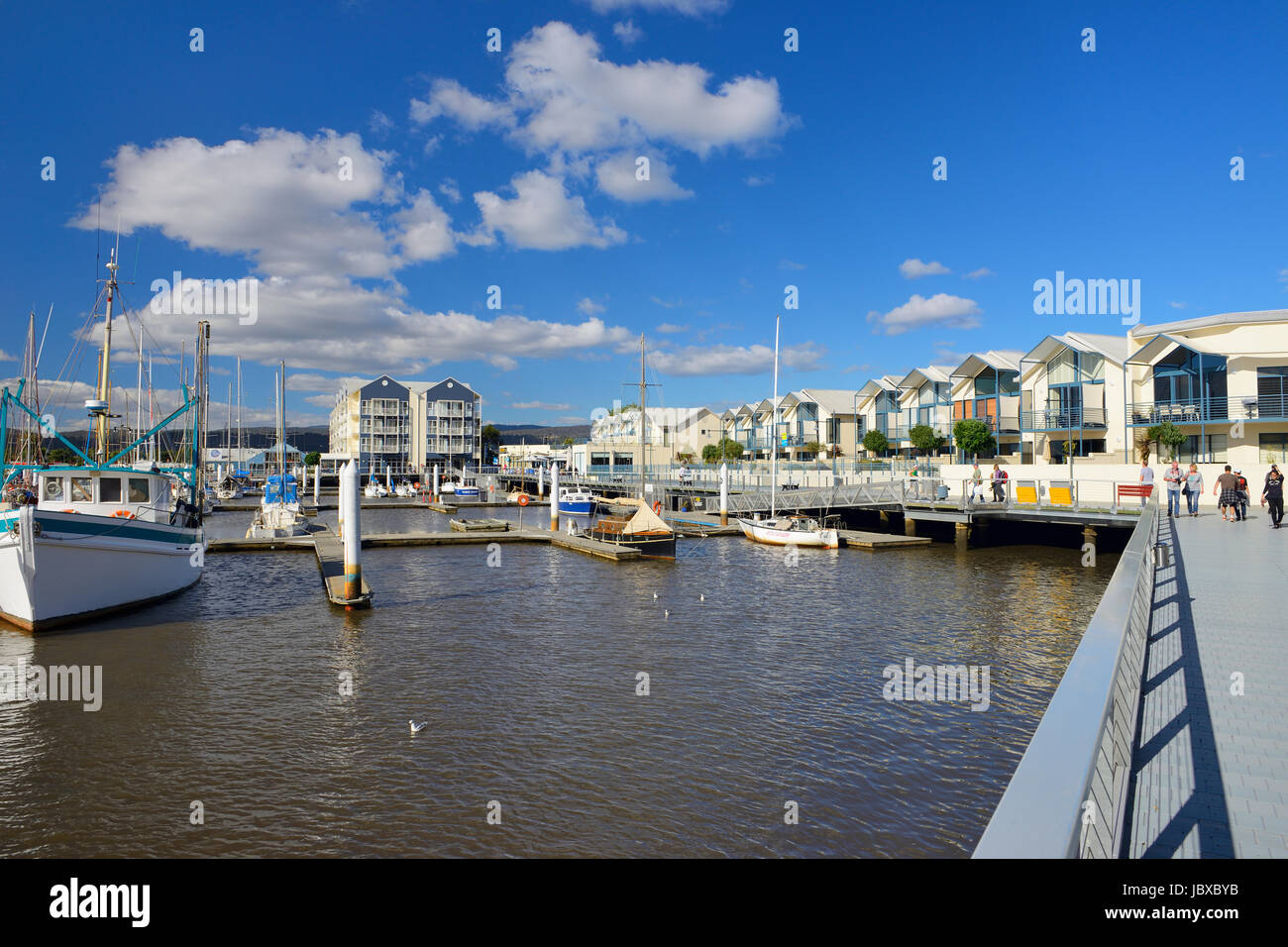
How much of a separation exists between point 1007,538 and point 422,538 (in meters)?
29.3

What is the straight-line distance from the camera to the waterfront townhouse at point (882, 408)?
231 ft

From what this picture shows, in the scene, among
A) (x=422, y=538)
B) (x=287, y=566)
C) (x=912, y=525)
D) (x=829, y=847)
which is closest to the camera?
(x=829, y=847)

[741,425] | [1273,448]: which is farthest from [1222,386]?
[741,425]

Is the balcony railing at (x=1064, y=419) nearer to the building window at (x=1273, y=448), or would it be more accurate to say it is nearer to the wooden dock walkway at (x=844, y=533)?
the building window at (x=1273, y=448)

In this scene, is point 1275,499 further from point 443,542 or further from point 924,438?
point 924,438

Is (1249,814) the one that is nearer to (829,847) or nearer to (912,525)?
(829,847)

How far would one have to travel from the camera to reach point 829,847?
27.8 feet

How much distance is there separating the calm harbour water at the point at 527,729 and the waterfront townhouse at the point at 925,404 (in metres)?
42.1

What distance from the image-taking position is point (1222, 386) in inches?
1570

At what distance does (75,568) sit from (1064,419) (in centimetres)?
5130

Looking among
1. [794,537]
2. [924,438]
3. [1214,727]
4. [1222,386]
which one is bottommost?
[794,537]

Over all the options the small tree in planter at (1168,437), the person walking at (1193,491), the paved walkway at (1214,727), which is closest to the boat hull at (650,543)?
the person walking at (1193,491)
